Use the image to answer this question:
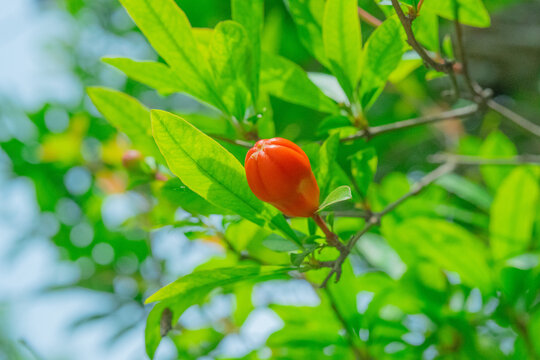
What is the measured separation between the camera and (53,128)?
1.83m

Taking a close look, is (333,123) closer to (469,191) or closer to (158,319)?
(158,319)

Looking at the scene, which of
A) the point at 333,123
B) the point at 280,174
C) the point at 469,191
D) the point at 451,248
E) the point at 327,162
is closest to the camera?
the point at 280,174

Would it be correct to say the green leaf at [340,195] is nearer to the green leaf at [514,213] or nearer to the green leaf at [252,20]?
the green leaf at [252,20]

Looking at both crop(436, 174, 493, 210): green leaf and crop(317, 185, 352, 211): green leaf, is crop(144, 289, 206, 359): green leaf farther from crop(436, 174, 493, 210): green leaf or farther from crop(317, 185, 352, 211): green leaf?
crop(436, 174, 493, 210): green leaf

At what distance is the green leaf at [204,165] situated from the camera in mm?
555

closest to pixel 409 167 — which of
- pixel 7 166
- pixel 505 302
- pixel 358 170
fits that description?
pixel 505 302

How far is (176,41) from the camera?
684 mm

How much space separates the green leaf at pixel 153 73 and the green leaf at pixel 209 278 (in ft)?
0.83

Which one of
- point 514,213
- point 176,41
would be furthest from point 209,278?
point 514,213

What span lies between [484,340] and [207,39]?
847 millimetres

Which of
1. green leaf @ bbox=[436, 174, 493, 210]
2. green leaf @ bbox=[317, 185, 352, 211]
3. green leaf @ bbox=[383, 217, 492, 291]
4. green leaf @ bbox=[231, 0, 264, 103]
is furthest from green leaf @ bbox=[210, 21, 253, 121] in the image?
green leaf @ bbox=[436, 174, 493, 210]

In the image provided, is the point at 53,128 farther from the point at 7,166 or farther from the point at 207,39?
the point at 207,39

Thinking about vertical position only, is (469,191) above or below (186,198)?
below

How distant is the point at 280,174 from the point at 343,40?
0.26m
